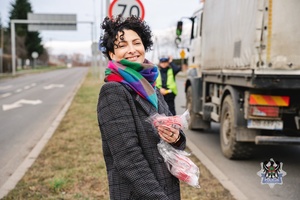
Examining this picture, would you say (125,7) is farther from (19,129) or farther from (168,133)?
(168,133)

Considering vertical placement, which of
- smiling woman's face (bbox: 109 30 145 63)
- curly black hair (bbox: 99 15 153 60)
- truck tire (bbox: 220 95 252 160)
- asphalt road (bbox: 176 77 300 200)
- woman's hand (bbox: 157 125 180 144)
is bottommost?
asphalt road (bbox: 176 77 300 200)

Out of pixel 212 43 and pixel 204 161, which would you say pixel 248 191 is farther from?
pixel 212 43

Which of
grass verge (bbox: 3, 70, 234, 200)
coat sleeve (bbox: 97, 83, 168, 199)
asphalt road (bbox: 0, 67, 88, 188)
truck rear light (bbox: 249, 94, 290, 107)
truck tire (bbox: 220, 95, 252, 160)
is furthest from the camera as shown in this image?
asphalt road (bbox: 0, 67, 88, 188)

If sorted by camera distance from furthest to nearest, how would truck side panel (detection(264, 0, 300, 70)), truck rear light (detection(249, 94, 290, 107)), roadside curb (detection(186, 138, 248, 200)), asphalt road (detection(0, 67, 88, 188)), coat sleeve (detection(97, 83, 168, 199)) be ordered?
asphalt road (detection(0, 67, 88, 188)), truck rear light (detection(249, 94, 290, 107)), truck side panel (detection(264, 0, 300, 70)), roadside curb (detection(186, 138, 248, 200)), coat sleeve (detection(97, 83, 168, 199))

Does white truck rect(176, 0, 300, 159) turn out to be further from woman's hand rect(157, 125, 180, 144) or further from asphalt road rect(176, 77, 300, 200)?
woman's hand rect(157, 125, 180, 144)

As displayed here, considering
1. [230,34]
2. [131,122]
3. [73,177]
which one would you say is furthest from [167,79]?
[131,122]

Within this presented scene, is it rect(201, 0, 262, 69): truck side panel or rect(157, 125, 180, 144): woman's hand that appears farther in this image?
rect(201, 0, 262, 69): truck side panel

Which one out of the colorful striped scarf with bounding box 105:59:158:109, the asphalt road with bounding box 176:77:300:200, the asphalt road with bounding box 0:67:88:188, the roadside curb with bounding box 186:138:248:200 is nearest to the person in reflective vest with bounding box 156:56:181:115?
the asphalt road with bounding box 176:77:300:200

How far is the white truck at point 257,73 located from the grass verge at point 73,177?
3.11ft

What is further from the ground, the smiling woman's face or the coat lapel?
the smiling woman's face

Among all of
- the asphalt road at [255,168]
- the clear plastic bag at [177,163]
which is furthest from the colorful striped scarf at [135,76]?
the asphalt road at [255,168]

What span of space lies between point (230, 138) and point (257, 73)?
4.67ft

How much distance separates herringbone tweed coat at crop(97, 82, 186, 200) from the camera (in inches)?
74.3

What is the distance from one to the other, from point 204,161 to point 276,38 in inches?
89.4
